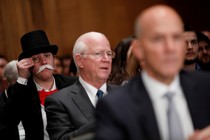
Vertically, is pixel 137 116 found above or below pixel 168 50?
below

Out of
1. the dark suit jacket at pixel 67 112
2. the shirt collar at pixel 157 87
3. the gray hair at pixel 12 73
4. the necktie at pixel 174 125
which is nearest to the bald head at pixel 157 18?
the shirt collar at pixel 157 87

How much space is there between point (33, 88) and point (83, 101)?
754mm

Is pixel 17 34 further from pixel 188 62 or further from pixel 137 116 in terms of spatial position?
pixel 137 116

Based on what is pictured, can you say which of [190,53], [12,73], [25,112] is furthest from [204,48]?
[25,112]

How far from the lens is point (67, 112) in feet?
8.50

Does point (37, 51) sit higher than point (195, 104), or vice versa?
point (195, 104)

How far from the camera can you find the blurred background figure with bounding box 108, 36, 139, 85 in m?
3.27

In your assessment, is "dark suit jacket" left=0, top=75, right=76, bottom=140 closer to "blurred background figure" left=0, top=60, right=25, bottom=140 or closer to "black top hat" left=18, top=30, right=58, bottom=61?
"blurred background figure" left=0, top=60, right=25, bottom=140

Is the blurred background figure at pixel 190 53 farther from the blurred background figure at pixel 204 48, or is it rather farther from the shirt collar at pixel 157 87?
the shirt collar at pixel 157 87

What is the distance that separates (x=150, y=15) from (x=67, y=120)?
1366 millimetres

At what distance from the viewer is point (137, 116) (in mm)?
1346

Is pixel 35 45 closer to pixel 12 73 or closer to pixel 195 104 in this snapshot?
pixel 12 73

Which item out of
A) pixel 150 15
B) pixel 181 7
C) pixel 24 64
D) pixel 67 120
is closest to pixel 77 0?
pixel 181 7

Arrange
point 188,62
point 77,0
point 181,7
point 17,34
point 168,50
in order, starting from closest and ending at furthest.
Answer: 1. point 168,50
2. point 188,62
3. point 17,34
4. point 77,0
5. point 181,7
